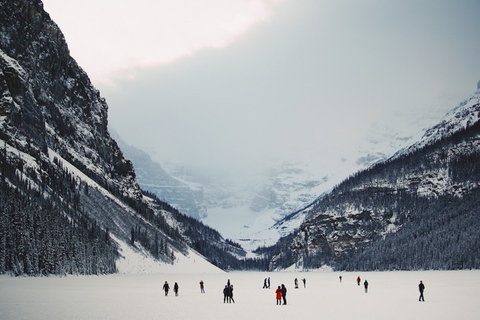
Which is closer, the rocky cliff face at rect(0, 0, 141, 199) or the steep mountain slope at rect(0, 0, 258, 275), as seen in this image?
the steep mountain slope at rect(0, 0, 258, 275)

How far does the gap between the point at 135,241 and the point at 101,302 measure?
11646 centimetres

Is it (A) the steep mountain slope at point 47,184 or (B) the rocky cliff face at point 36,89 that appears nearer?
(A) the steep mountain slope at point 47,184

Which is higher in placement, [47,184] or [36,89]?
[36,89]

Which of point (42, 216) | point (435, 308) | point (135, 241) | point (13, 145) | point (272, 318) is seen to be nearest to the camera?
point (272, 318)

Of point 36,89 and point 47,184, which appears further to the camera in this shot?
point 36,89

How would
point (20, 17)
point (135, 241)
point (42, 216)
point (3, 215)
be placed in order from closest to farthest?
point (3, 215), point (42, 216), point (135, 241), point (20, 17)

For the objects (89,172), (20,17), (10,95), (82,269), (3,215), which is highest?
(20,17)

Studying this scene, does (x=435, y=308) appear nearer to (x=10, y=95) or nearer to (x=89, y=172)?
(x=10, y=95)

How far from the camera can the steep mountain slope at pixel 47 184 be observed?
90.2m

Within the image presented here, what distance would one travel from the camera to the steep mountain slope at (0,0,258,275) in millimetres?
90156

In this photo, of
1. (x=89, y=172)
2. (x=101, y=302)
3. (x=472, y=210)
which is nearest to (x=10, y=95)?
(x=89, y=172)

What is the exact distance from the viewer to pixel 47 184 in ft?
440

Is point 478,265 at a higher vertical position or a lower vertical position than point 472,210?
lower

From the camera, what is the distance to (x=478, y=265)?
14112 centimetres
